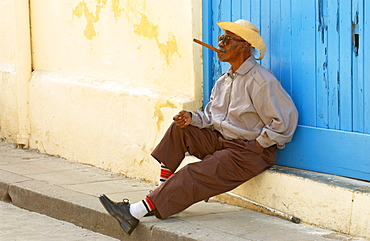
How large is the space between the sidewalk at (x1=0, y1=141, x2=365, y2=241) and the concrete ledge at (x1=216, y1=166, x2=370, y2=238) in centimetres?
8

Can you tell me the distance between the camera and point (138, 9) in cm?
651

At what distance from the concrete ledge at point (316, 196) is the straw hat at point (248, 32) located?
86cm

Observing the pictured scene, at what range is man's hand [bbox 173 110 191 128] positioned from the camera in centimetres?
527


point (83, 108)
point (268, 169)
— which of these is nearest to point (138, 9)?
point (83, 108)

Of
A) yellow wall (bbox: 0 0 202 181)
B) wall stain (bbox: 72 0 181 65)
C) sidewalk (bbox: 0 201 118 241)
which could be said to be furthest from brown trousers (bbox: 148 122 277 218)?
wall stain (bbox: 72 0 181 65)

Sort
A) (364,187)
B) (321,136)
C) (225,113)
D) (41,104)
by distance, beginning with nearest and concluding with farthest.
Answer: (364,187) → (321,136) → (225,113) → (41,104)

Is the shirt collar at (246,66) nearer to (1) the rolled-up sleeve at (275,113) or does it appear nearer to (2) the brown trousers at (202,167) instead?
(1) the rolled-up sleeve at (275,113)

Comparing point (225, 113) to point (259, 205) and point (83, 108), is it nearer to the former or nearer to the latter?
point (259, 205)

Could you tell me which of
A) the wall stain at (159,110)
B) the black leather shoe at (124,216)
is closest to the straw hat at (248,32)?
the wall stain at (159,110)

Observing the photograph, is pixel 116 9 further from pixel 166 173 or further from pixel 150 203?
pixel 150 203

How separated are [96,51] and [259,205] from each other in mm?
2484

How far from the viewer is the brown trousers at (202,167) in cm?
501

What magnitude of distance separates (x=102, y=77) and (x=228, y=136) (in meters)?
2.07

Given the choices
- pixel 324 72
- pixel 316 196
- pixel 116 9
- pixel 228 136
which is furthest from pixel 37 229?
pixel 324 72
